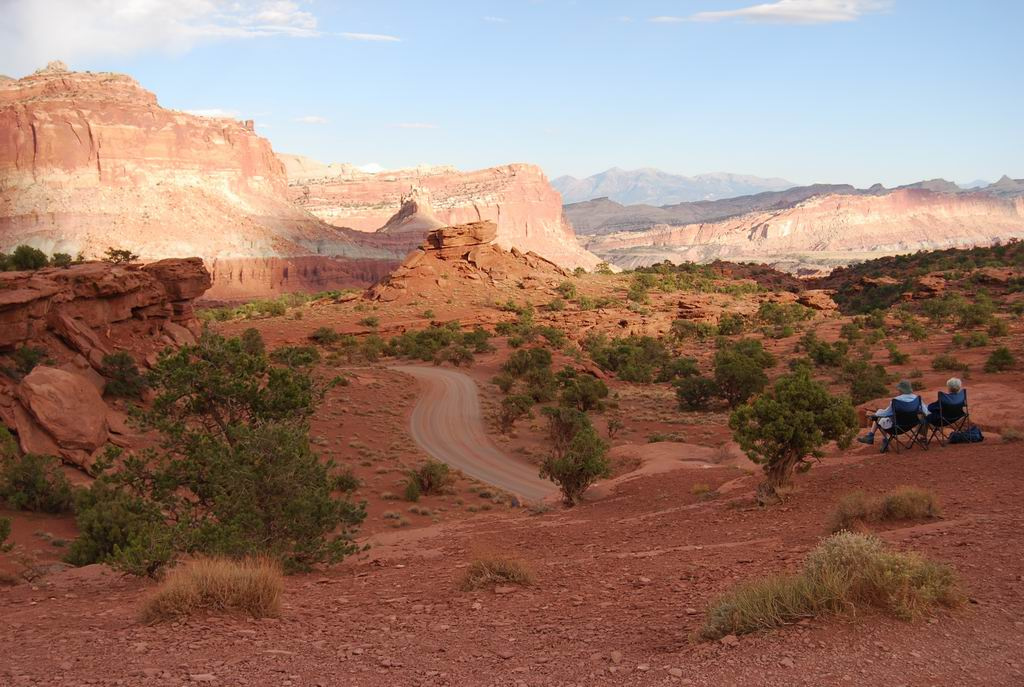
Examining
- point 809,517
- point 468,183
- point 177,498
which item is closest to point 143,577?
point 177,498

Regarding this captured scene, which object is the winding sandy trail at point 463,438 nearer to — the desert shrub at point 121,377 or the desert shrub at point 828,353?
the desert shrub at point 121,377

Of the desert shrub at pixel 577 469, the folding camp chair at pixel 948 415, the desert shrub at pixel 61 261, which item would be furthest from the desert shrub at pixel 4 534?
the desert shrub at pixel 61 261

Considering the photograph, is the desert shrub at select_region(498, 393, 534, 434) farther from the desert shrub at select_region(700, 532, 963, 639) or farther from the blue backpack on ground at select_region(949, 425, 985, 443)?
the desert shrub at select_region(700, 532, 963, 639)

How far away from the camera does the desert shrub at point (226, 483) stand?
33.1ft

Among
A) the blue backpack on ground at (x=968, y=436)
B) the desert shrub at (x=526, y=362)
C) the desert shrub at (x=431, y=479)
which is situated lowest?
the desert shrub at (x=431, y=479)

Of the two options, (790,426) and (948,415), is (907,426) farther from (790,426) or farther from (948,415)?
(790,426)

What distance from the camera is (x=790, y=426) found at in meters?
12.0

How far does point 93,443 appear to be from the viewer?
66.7ft

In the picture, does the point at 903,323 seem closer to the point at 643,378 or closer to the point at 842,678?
the point at 643,378

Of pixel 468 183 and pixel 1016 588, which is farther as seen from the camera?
pixel 468 183

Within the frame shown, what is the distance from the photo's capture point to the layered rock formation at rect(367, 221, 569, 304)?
62219mm

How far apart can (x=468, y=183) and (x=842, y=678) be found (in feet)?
602

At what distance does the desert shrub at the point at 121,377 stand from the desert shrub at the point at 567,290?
4166 cm

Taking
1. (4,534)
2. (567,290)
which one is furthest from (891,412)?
(567,290)
